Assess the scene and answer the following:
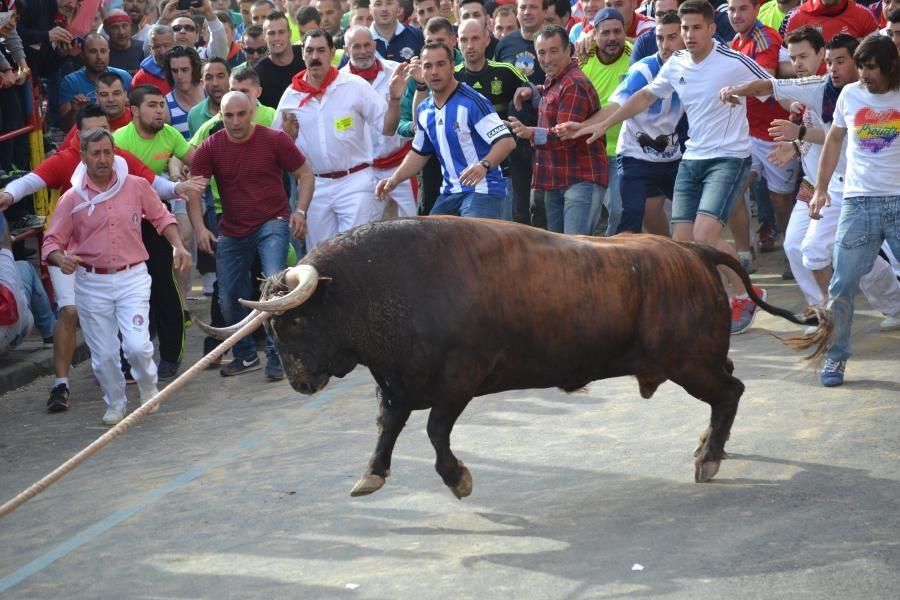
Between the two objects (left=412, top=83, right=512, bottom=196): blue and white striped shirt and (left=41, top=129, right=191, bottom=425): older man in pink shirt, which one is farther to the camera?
(left=412, top=83, right=512, bottom=196): blue and white striped shirt

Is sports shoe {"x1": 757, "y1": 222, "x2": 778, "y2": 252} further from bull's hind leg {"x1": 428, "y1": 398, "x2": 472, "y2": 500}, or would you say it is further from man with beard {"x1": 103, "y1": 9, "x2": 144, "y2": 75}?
bull's hind leg {"x1": 428, "y1": 398, "x2": 472, "y2": 500}

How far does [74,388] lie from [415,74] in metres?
3.25

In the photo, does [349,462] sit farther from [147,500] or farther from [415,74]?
[415,74]

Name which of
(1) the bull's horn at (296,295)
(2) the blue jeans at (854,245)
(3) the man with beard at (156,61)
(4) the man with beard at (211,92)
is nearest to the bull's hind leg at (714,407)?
(2) the blue jeans at (854,245)

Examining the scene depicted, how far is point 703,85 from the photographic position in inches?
370

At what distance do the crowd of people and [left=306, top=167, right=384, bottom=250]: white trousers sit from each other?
2cm

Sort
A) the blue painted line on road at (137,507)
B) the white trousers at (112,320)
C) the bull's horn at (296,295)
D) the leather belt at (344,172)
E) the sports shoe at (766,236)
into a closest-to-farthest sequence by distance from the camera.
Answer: the bull's horn at (296,295)
the blue painted line on road at (137,507)
the white trousers at (112,320)
the leather belt at (344,172)
the sports shoe at (766,236)

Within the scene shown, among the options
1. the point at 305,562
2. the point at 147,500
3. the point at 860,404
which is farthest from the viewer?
the point at 860,404

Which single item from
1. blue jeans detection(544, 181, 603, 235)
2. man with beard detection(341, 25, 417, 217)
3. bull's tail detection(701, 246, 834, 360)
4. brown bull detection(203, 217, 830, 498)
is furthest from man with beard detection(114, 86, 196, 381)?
bull's tail detection(701, 246, 834, 360)

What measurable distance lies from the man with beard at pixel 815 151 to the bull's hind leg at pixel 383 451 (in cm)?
334

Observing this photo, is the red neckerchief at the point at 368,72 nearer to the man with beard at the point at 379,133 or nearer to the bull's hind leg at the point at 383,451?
the man with beard at the point at 379,133

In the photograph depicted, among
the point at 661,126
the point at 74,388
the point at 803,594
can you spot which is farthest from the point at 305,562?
the point at 661,126

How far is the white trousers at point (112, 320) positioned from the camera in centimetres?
898

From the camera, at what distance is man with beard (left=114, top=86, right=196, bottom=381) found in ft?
32.6
